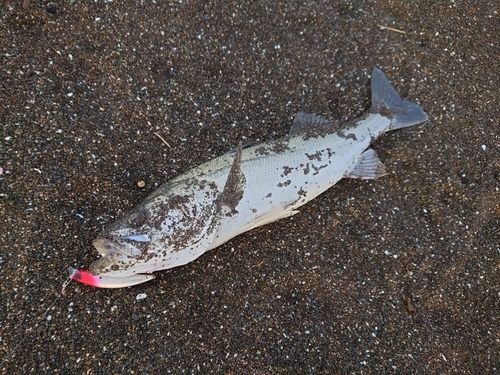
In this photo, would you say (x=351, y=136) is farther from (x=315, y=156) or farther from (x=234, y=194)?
(x=234, y=194)

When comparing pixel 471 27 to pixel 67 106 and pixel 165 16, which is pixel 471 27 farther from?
pixel 67 106

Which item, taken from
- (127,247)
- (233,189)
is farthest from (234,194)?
(127,247)

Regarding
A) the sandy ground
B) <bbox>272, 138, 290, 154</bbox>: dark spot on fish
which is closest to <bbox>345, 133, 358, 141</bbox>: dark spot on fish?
the sandy ground

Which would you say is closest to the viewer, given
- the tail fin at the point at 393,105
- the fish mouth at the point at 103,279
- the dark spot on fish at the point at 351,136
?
the fish mouth at the point at 103,279

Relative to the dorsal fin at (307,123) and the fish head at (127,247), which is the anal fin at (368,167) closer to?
the dorsal fin at (307,123)

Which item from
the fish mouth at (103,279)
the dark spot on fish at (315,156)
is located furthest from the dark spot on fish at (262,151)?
the fish mouth at (103,279)
